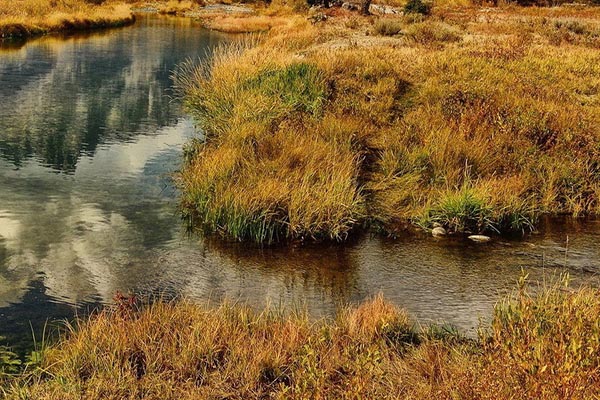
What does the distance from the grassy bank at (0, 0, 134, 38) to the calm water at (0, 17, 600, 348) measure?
24.0m

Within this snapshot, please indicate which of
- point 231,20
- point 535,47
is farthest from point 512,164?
point 231,20

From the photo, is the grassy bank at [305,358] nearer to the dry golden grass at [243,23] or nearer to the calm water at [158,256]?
the calm water at [158,256]

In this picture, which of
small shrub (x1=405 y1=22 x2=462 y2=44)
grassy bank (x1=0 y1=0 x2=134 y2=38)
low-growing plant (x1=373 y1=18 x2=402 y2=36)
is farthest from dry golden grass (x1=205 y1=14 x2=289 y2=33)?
small shrub (x1=405 y1=22 x2=462 y2=44)

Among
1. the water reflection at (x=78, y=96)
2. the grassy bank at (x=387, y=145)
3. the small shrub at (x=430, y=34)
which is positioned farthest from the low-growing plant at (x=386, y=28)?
the grassy bank at (x=387, y=145)

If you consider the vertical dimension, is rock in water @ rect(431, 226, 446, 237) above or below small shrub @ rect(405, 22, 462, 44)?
below

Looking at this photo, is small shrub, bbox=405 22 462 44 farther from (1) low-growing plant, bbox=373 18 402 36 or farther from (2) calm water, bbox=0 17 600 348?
(2) calm water, bbox=0 17 600 348

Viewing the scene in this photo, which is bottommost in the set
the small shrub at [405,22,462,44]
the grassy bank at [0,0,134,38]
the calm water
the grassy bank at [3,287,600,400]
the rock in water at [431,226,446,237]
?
the calm water

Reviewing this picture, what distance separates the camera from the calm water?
8398mm

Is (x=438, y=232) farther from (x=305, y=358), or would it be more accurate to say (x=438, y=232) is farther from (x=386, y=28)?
(x=386, y=28)

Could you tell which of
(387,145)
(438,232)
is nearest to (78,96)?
(387,145)

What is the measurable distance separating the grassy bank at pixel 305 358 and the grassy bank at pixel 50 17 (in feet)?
114

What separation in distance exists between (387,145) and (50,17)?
35.7 m

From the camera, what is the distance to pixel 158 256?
980cm

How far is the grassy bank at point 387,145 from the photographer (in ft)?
36.6
